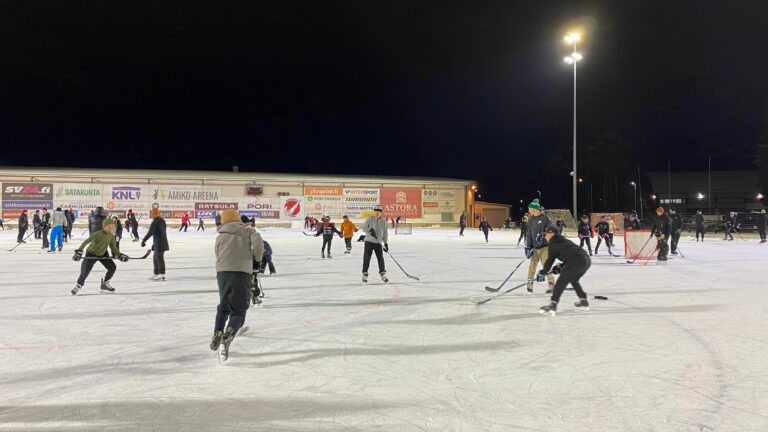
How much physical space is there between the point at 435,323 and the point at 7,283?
8947 mm

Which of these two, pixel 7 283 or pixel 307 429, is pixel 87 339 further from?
pixel 7 283

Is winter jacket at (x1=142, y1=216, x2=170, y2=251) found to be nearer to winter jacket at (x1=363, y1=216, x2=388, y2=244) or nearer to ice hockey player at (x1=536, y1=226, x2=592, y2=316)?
winter jacket at (x1=363, y1=216, x2=388, y2=244)

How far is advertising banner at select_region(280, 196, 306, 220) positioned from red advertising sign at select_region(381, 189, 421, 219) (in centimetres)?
804

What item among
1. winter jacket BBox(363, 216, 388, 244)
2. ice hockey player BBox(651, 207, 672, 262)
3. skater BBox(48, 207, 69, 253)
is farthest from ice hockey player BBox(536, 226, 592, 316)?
skater BBox(48, 207, 69, 253)

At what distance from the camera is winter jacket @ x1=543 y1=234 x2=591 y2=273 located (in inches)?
238

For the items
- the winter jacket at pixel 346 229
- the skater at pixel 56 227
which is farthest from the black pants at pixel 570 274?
the skater at pixel 56 227

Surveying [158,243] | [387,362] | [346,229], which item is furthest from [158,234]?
[346,229]

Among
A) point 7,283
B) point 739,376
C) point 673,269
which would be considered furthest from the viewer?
point 673,269

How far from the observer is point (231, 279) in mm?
4152

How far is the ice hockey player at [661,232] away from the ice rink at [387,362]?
521 centimetres

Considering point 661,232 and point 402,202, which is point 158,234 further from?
point 402,202

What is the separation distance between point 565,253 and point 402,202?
3625 cm

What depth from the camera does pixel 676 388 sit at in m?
3.36

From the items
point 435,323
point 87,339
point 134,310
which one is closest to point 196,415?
point 87,339
